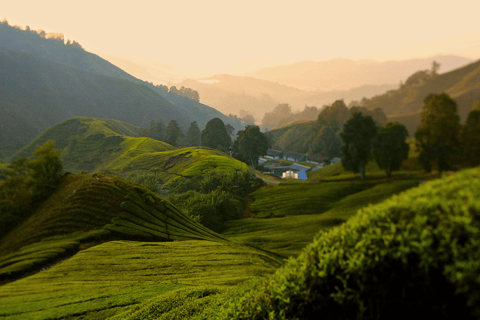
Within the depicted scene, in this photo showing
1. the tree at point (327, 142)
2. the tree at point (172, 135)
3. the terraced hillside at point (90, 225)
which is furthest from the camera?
the tree at point (172, 135)

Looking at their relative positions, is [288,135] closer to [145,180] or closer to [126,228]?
[145,180]

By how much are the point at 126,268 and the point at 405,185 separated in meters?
16.3

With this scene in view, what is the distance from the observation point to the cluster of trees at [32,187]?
3183cm

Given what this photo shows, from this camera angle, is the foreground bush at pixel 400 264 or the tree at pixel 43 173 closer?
the foreground bush at pixel 400 264

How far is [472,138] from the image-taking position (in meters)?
4.16

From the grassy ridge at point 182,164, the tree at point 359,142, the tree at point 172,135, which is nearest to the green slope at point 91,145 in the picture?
the grassy ridge at point 182,164

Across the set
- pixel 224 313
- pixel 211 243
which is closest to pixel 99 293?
pixel 211 243

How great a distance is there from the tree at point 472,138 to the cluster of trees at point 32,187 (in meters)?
40.9

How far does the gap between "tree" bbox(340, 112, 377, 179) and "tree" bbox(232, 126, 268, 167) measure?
6643cm

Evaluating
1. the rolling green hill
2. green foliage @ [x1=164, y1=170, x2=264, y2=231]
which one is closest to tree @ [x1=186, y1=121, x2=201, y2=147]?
green foliage @ [x1=164, y1=170, x2=264, y2=231]

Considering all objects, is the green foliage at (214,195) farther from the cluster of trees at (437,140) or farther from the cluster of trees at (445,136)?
the cluster of trees at (445,136)

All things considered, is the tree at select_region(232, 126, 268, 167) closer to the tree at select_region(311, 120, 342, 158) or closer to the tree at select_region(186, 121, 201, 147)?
the tree at select_region(311, 120, 342, 158)

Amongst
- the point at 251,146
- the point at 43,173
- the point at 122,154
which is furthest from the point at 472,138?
the point at 251,146

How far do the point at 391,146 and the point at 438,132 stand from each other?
292cm
